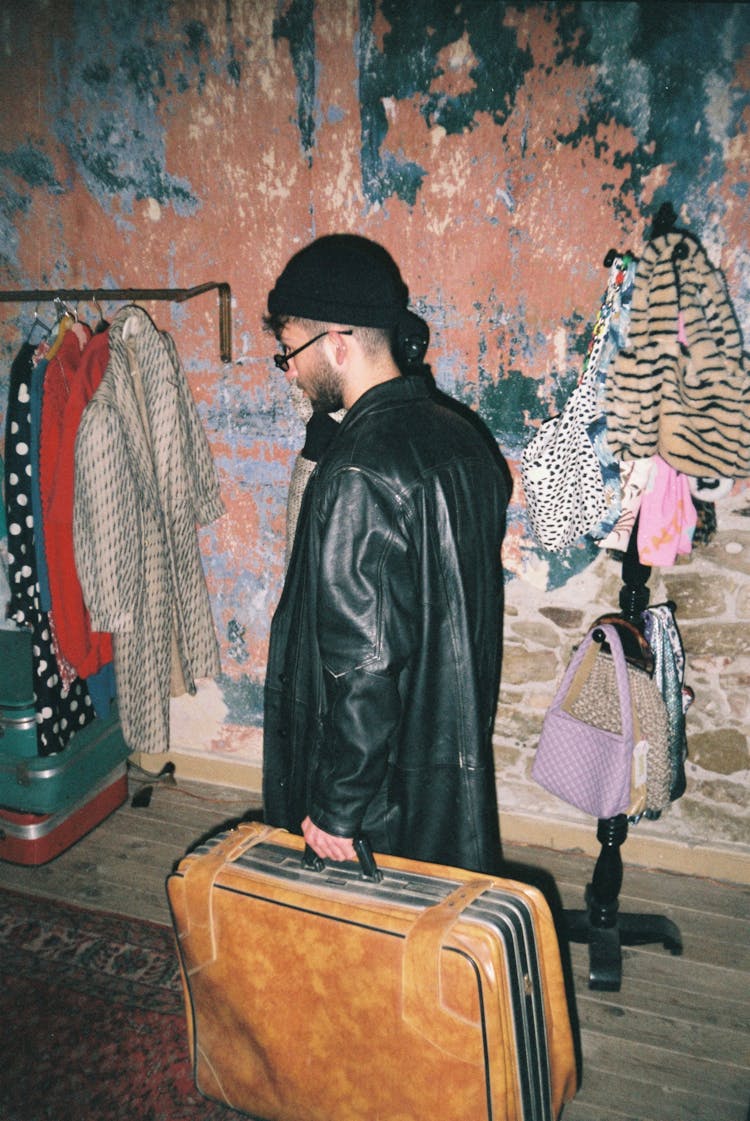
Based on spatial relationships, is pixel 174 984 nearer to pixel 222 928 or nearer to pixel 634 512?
pixel 222 928

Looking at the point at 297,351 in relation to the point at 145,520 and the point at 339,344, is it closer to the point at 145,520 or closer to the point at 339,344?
the point at 339,344

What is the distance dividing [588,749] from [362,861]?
996mm

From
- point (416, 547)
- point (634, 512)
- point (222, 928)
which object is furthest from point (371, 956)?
point (634, 512)

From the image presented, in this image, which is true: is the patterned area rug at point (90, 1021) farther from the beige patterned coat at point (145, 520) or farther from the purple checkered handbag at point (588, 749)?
the purple checkered handbag at point (588, 749)

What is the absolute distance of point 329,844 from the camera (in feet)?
5.08

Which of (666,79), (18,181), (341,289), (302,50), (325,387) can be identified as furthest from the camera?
(18,181)

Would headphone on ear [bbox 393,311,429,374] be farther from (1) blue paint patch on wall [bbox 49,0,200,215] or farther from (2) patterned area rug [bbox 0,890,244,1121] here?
(2) patterned area rug [bbox 0,890,244,1121]

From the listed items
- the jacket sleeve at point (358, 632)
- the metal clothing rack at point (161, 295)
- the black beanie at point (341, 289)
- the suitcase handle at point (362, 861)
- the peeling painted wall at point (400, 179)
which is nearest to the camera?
the suitcase handle at point (362, 861)

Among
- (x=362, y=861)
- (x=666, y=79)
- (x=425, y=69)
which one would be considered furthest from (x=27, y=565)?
(x=666, y=79)

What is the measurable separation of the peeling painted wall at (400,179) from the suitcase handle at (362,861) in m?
1.43

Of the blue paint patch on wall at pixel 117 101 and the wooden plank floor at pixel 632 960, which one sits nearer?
the wooden plank floor at pixel 632 960

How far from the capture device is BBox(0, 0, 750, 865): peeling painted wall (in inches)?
84.1

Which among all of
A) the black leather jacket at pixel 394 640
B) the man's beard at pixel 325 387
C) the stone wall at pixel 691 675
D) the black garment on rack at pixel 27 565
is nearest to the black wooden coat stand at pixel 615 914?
the stone wall at pixel 691 675

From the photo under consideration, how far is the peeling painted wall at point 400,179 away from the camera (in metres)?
2.14
